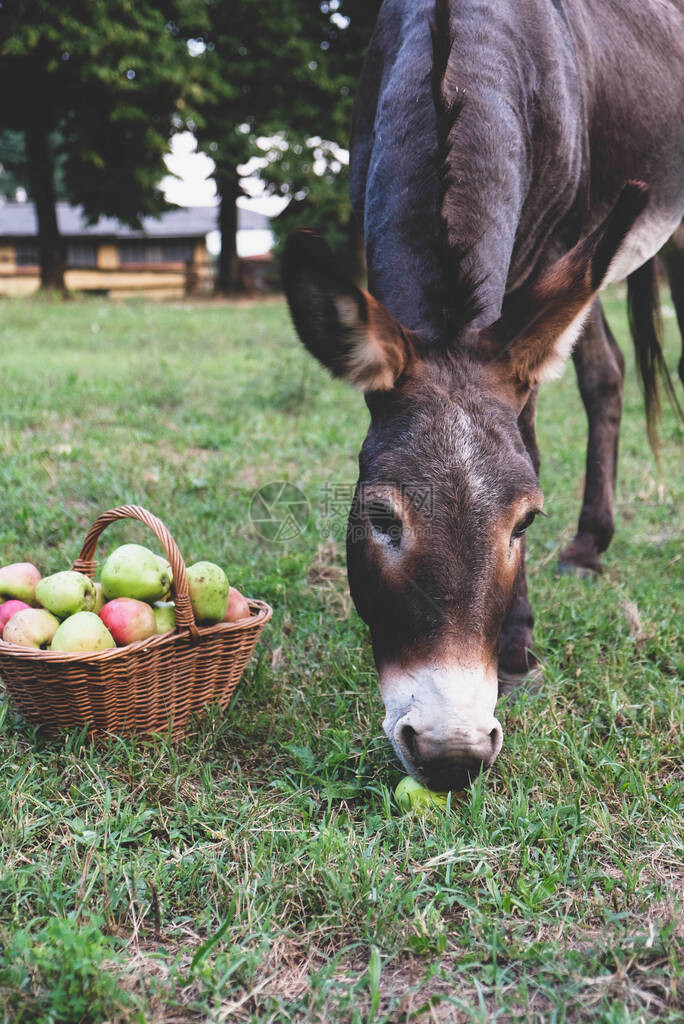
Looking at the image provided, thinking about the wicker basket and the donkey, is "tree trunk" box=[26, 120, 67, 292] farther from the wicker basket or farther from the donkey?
the wicker basket

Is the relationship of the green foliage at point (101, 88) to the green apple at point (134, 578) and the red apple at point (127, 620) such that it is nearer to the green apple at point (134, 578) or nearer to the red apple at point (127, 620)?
the green apple at point (134, 578)

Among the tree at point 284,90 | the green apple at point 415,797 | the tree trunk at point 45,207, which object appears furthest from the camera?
the tree at point 284,90

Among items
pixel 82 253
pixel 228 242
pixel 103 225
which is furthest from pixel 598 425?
pixel 82 253

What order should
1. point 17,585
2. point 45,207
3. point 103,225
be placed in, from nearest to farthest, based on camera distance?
point 17,585 < point 45,207 < point 103,225

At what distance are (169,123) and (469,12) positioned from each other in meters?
17.1

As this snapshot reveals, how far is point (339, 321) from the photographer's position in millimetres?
2146

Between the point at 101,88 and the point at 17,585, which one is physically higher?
the point at 101,88

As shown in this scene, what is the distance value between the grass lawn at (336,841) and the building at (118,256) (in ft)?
89.1

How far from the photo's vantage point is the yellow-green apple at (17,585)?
2.51 m

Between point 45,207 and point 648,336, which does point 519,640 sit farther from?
point 45,207

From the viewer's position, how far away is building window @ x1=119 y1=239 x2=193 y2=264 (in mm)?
31812

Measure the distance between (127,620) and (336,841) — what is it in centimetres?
86

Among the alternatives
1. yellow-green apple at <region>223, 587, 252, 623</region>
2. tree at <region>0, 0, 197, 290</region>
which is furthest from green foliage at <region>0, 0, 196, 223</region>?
yellow-green apple at <region>223, 587, 252, 623</region>

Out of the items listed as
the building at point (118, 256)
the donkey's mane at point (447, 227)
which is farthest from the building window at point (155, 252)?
the donkey's mane at point (447, 227)
